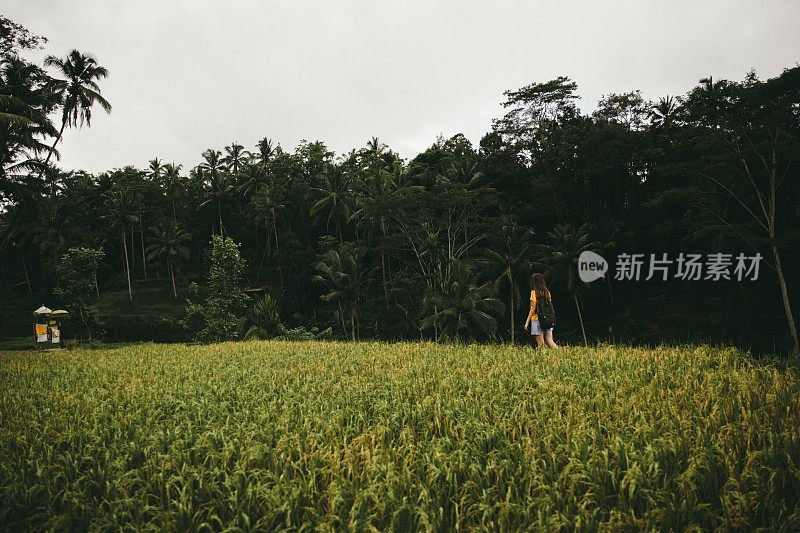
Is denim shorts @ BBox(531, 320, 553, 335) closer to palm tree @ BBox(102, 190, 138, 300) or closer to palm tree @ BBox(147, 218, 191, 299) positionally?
palm tree @ BBox(147, 218, 191, 299)

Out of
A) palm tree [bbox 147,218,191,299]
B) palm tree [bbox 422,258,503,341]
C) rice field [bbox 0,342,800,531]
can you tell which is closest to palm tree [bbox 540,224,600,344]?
palm tree [bbox 422,258,503,341]

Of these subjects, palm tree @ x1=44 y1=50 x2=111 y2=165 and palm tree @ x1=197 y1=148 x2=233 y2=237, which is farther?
palm tree @ x1=197 y1=148 x2=233 y2=237

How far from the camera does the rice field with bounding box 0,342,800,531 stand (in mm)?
2863

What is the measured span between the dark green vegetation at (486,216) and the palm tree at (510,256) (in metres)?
0.16

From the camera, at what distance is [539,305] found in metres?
9.24

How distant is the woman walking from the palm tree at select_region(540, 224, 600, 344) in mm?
23145

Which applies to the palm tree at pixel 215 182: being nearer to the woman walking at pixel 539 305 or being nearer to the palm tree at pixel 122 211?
the palm tree at pixel 122 211

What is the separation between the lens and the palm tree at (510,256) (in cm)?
3055

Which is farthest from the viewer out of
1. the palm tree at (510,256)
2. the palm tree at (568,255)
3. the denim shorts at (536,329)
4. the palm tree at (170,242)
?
the palm tree at (170,242)

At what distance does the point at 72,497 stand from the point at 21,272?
70.3 meters

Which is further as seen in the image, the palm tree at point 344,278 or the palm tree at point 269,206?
the palm tree at point 269,206

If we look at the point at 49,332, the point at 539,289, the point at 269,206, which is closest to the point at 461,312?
the point at 539,289

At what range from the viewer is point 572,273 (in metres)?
32.1

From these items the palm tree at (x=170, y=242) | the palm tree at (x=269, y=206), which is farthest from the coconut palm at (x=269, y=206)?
the palm tree at (x=170, y=242)
